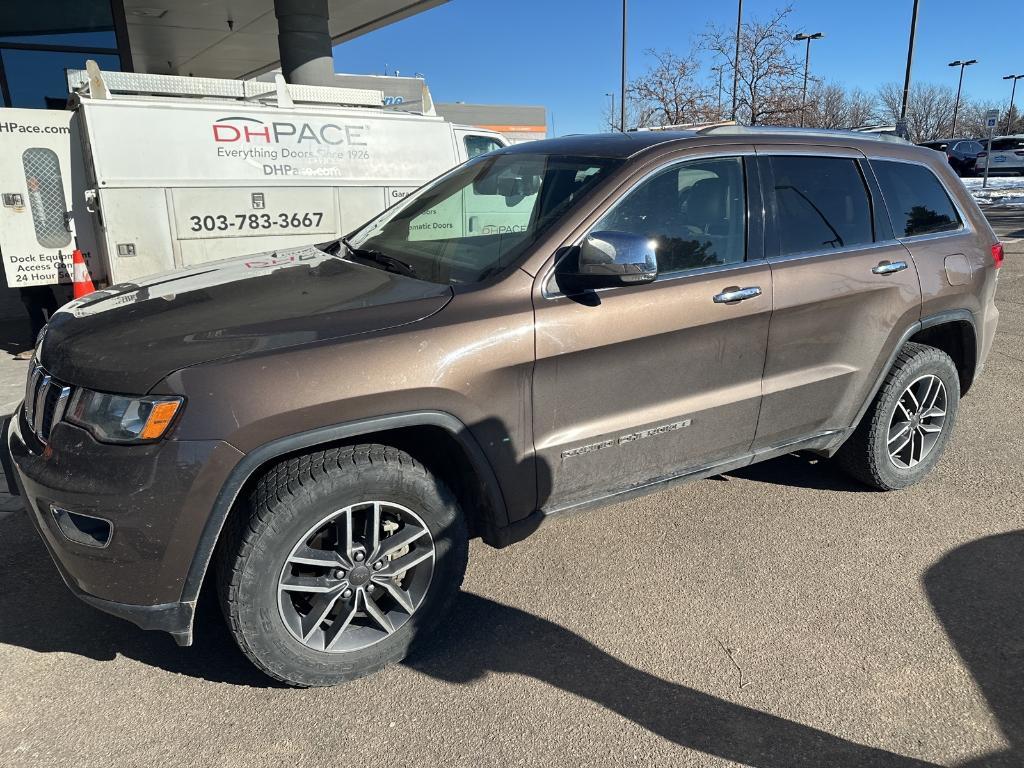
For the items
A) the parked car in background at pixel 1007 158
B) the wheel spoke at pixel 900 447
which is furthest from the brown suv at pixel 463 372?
the parked car in background at pixel 1007 158

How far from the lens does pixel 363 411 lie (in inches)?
96.0

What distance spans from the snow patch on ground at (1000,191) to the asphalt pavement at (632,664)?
19234 millimetres

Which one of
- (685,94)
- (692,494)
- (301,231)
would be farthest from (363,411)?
(685,94)

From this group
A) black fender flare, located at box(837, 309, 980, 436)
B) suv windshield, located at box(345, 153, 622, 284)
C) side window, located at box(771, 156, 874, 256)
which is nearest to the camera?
suv windshield, located at box(345, 153, 622, 284)

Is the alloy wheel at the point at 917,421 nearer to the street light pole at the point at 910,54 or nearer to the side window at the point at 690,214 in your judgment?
the side window at the point at 690,214

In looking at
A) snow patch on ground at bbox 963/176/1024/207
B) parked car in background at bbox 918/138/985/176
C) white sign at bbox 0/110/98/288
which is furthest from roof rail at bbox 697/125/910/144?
parked car in background at bbox 918/138/985/176

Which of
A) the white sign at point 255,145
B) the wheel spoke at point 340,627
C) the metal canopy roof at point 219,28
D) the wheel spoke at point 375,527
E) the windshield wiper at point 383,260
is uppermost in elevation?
the metal canopy roof at point 219,28

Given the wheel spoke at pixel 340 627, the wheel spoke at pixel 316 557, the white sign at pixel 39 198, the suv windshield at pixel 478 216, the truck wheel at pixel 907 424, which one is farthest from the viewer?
the white sign at pixel 39 198

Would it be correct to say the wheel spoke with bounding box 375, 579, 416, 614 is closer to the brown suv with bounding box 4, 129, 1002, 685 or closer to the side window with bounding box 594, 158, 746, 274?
the brown suv with bounding box 4, 129, 1002, 685

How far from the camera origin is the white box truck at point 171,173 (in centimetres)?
700

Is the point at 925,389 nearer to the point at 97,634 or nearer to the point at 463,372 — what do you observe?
the point at 463,372

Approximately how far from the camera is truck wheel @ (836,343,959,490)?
12.9 feet

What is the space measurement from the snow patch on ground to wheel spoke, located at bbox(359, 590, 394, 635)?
20.8 meters

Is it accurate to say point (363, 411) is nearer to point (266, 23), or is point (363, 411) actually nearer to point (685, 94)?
point (266, 23)
